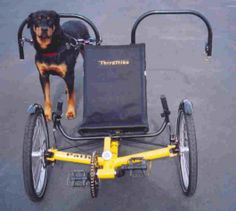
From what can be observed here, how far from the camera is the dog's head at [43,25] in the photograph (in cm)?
281

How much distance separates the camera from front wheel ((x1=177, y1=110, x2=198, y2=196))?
220 cm

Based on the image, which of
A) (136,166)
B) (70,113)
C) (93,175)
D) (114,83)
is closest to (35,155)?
(93,175)

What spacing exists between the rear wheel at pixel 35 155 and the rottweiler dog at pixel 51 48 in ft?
2.19

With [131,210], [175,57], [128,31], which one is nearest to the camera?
[131,210]

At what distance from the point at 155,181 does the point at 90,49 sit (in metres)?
1.10

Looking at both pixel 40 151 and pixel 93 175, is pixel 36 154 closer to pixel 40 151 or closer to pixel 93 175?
pixel 40 151

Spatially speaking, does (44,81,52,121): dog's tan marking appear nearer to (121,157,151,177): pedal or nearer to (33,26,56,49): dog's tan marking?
(33,26,56,49): dog's tan marking

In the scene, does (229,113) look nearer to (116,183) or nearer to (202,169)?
(202,169)

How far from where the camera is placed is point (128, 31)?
5.29 metres

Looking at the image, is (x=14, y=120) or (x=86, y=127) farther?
(x=14, y=120)

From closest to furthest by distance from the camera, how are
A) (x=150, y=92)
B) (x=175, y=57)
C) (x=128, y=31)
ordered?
(x=150, y=92)
(x=175, y=57)
(x=128, y=31)

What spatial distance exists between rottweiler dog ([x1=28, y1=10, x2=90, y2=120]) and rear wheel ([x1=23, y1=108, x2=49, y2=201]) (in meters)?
0.67

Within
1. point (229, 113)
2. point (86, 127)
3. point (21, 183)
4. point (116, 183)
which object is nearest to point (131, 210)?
point (116, 183)

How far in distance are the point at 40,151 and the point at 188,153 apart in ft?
3.17
